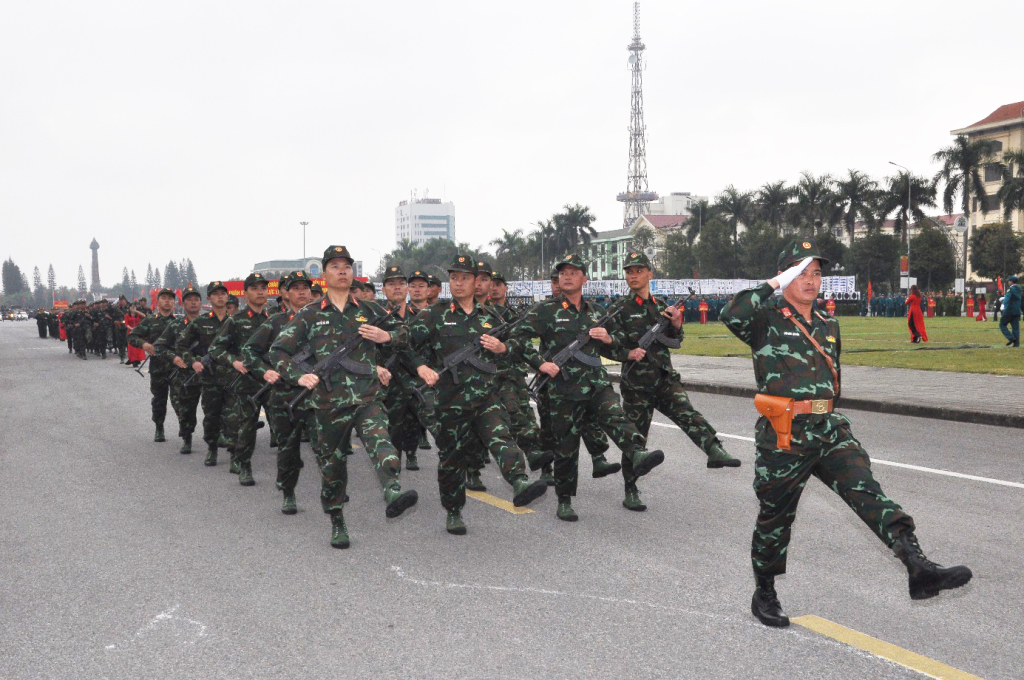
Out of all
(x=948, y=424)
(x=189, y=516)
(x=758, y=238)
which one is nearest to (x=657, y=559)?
(x=189, y=516)

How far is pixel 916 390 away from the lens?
45.8 feet

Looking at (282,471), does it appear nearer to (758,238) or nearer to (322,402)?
(322,402)

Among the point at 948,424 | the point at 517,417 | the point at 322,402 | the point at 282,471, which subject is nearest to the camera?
the point at 322,402

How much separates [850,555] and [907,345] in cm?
2071

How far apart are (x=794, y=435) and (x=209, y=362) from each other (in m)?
6.55

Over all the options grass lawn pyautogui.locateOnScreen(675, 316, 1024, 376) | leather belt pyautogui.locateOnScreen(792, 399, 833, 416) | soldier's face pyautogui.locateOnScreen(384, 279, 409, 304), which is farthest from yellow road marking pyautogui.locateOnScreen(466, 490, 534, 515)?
grass lawn pyautogui.locateOnScreen(675, 316, 1024, 376)

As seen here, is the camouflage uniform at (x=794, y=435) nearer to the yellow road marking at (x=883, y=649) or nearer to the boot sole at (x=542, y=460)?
the yellow road marking at (x=883, y=649)

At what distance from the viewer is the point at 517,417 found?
27.7 feet

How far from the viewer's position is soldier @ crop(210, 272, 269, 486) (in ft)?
27.7

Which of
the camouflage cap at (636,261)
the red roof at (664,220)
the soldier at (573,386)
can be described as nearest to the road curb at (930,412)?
the camouflage cap at (636,261)

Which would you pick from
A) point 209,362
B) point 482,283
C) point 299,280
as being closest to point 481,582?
point 482,283

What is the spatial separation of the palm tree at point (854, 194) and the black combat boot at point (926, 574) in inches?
2718

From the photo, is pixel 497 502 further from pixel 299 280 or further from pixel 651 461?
pixel 299 280

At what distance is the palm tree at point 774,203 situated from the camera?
7756 cm
